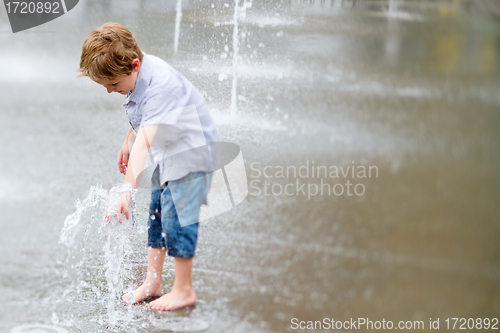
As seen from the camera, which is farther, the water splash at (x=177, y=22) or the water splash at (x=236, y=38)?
the water splash at (x=177, y=22)

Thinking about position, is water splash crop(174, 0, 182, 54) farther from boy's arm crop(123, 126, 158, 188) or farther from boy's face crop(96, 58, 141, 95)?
boy's arm crop(123, 126, 158, 188)

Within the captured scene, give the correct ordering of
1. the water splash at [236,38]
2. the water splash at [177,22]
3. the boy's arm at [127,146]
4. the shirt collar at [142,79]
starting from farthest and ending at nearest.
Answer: the water splash at [177,22]
the water splash at [236,38]
the boy's arm at [127,146]
the shirt collar at [142,79]

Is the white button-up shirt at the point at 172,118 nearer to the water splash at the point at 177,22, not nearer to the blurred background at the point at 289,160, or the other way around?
the blurred background at the point at 289,160

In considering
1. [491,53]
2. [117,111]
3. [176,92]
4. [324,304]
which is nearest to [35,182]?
[117,111]

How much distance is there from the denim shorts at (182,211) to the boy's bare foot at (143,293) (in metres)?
0.15

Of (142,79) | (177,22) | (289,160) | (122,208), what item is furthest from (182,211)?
(177,22)

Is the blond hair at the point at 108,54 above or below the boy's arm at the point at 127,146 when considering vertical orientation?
above

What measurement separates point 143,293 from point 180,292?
0.13m

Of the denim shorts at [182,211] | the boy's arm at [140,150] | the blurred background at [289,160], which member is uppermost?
the boy's arm at [140,150]

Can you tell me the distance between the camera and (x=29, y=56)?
161 inches

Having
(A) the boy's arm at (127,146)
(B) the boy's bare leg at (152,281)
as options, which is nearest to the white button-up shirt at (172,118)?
(A) the boy's arm at (127,146)

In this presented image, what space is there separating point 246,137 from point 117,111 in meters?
0.98

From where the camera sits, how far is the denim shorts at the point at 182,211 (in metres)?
1.45

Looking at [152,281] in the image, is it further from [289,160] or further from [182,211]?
[289,160]
